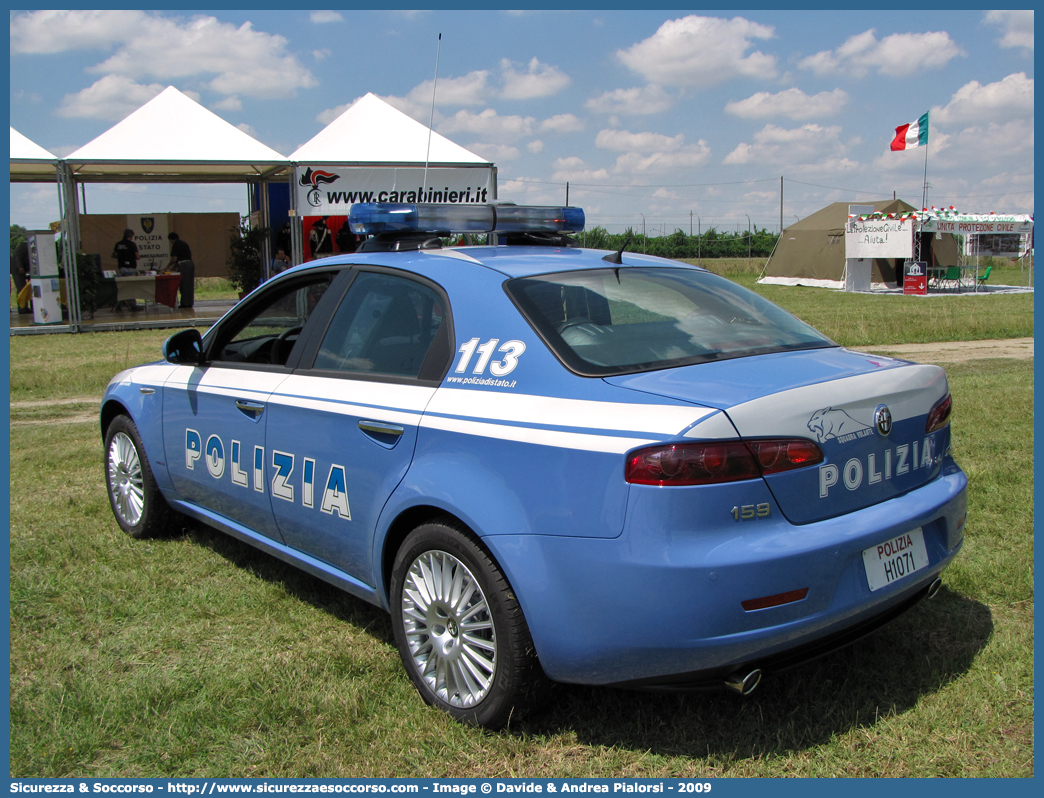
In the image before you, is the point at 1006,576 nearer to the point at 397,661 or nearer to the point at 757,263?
the point at 397,661

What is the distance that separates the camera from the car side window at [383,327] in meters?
3.24

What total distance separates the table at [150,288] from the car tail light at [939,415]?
21.4 metres

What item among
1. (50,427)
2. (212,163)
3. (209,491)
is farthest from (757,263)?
(209,491)

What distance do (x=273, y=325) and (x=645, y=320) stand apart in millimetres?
2234

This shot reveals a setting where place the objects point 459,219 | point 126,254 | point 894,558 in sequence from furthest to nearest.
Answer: point 126,254 < point 459,219 < point 894,558

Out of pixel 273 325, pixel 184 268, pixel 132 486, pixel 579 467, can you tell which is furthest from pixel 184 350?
pixel 184 268

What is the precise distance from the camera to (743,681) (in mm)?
2502

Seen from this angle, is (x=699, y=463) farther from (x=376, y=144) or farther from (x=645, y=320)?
(x=376, y=144)

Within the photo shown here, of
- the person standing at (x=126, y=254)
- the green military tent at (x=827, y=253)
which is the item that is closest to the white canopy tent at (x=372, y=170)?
the person standing at (x=126, y=254)

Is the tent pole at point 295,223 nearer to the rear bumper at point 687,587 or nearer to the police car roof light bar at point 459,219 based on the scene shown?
the police car roof light bar at point 459,219

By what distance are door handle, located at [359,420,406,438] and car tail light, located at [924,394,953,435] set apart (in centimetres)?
183

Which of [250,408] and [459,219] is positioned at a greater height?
[459,219]

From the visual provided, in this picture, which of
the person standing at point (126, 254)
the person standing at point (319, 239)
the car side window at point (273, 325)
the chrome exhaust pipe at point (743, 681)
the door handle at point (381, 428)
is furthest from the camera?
the person standing at point (126, 254)

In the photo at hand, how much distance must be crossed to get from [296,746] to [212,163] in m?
17.5
